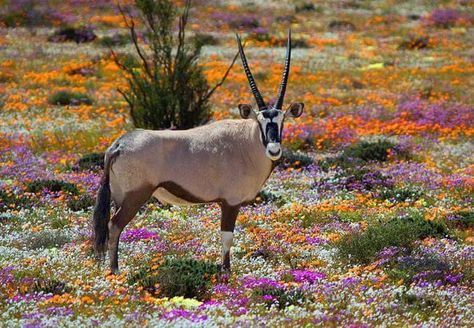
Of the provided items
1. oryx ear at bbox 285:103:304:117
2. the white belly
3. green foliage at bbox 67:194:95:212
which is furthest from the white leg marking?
green foliage at bbox 67:194:95:212

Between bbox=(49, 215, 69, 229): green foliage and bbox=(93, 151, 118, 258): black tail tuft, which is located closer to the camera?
bbox=(93, 151, 118, 258): black tail tuft

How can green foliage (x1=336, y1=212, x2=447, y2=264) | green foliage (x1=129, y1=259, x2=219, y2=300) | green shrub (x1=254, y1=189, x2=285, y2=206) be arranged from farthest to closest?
green shrub (x1=254, y1=189, x2=285, y2=206)
green foliage (x1=336, y1=212, x2=447, y2=264)
green foliage (x1=129, y1=259, x2=219, y2=300)

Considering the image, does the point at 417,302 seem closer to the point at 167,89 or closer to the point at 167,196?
the point at 167,196

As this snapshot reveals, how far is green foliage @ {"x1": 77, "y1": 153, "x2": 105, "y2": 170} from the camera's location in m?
18.4

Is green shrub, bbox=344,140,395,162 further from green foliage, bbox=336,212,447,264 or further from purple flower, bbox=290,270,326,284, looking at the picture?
purple flower, bbox=290,270,326,284

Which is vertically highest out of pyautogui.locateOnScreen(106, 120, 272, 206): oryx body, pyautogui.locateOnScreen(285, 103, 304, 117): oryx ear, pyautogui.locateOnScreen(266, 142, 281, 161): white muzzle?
pyautogui.locateOnScreen(285, 103, 304, 117): oryx ear

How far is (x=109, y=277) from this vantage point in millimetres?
9859

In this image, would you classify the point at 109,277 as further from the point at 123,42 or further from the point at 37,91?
the point at 123,42

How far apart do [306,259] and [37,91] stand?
21163 millimetres

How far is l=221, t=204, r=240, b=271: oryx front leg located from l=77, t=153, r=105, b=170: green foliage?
27.3 ft

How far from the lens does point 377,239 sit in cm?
1161

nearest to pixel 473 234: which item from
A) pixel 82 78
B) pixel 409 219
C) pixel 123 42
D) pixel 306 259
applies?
pixel 409 219

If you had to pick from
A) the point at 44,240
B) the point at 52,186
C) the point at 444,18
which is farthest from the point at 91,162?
the point at 444,18

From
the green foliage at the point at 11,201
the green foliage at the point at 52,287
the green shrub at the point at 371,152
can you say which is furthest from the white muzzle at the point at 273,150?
the green shrub at the point at 371,152
